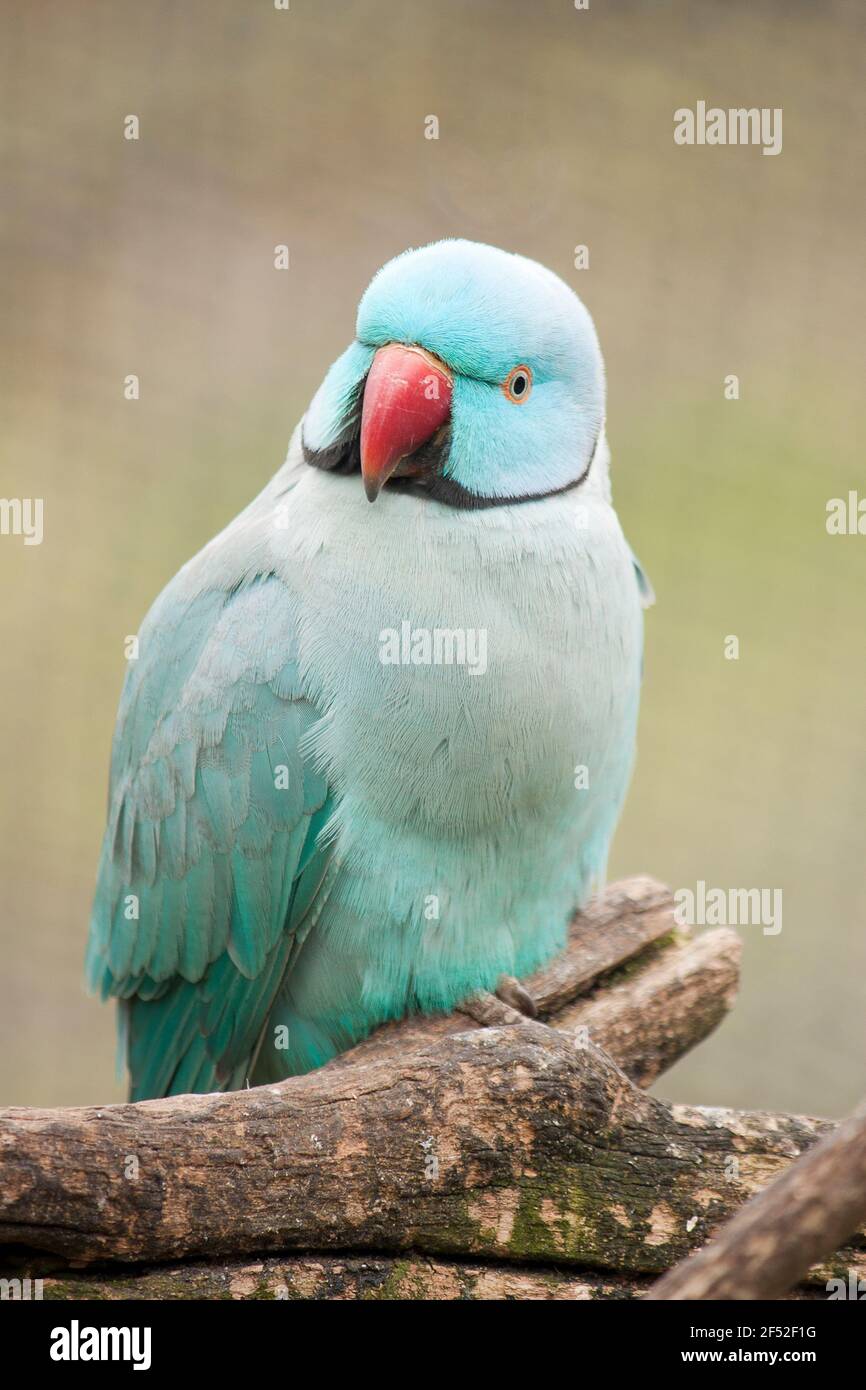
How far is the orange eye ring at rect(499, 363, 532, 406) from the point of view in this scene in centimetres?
225

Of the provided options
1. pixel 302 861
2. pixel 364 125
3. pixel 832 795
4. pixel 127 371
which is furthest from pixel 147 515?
pixel 302 861

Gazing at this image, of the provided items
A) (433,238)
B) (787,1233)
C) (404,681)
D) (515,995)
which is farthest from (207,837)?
(433,238)

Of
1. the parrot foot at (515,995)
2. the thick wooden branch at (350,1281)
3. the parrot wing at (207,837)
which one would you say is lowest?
the thick wooden branch at (350,1281)

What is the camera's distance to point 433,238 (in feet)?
17.9

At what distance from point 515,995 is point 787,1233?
1119mm

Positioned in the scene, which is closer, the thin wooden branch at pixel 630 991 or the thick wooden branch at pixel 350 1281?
the thick wooden branch at pixel 350 1281

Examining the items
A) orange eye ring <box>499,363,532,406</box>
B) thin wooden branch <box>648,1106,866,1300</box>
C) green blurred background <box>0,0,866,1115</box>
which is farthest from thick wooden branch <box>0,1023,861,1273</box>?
green blurred background <box>0,0,866,1115</box>

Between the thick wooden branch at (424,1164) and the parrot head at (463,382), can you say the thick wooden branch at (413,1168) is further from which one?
the parrot head at (463,382)

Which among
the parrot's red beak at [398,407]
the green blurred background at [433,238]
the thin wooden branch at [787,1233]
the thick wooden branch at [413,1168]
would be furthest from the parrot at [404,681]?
the green blurred background at [433,238]

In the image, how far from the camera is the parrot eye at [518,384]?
7.37ft

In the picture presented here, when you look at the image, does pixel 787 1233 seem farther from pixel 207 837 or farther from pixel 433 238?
pixel 433 238

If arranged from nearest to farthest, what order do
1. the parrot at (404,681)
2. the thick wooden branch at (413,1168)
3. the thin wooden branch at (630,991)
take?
the thick wooden branch at (413,1168), the parrot at (404,681), the thin wooden branch at (630,991)
